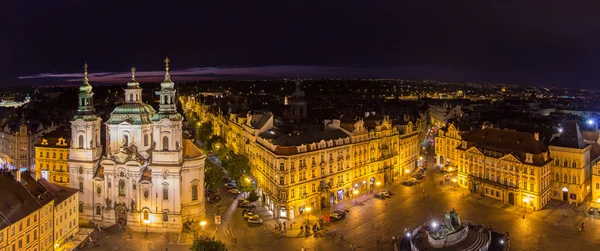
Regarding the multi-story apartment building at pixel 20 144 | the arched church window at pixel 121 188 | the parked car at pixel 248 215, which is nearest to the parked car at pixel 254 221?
the parked car at pixel 248 215

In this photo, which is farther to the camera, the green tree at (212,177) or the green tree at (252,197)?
the green tree at (212,177)

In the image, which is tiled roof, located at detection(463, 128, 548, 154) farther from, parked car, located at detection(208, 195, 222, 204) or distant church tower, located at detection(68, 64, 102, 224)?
distant church tower, located at detection(68, 64, 102, 224)

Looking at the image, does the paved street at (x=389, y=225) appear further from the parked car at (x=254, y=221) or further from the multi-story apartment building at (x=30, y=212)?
the multi-story apartment building at (x=30, y=212)

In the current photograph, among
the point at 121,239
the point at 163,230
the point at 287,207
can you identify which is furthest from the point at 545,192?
the point at 121,239

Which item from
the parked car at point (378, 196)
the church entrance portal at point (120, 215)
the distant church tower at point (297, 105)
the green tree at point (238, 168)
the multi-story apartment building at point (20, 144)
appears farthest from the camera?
the distant church tower at point (297, 105)

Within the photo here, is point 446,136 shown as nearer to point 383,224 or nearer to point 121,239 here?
point 383,224

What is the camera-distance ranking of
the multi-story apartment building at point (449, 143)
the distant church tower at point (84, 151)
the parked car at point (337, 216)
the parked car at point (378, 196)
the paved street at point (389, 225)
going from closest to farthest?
the paved street at point (389, 225)
the distant church tower at point (84, 151)
the parked car at point (337, 216)
the parked car at point (378, 196)
the multi-story apartment building at point (449, 143)
